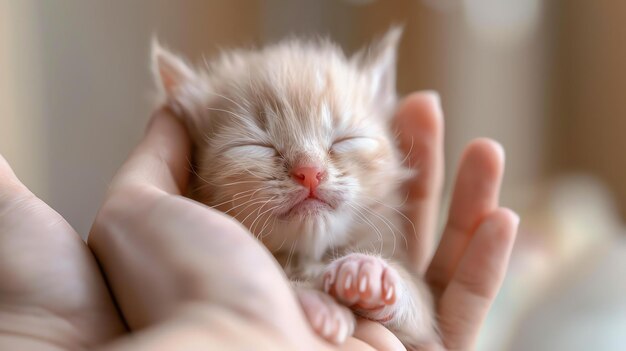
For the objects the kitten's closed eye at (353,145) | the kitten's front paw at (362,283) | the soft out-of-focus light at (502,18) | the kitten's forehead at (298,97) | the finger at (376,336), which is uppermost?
the soft out-of-focus light at (502,18)

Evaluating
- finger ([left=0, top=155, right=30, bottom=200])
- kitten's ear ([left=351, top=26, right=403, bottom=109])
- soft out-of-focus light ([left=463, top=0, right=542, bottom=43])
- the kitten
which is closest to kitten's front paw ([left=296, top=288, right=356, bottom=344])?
the kitten

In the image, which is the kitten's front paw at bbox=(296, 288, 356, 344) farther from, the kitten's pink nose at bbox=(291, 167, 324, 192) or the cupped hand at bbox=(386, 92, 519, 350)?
the cupped hand at bbox=(386, 92, 519, 350)

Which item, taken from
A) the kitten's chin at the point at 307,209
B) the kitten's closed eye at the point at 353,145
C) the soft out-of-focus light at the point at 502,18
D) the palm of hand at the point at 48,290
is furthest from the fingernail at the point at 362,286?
the soft out-of-focus light at the point at 502,18

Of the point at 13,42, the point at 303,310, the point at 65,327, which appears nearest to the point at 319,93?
the point at 303,310

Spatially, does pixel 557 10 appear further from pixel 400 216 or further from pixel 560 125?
pixel 400 216

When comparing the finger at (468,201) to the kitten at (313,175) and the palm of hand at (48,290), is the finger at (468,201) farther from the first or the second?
the palm of hand at (48,290)

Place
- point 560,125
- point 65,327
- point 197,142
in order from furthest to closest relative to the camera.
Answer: point 560,125 < point 197,142 < point 65,327
